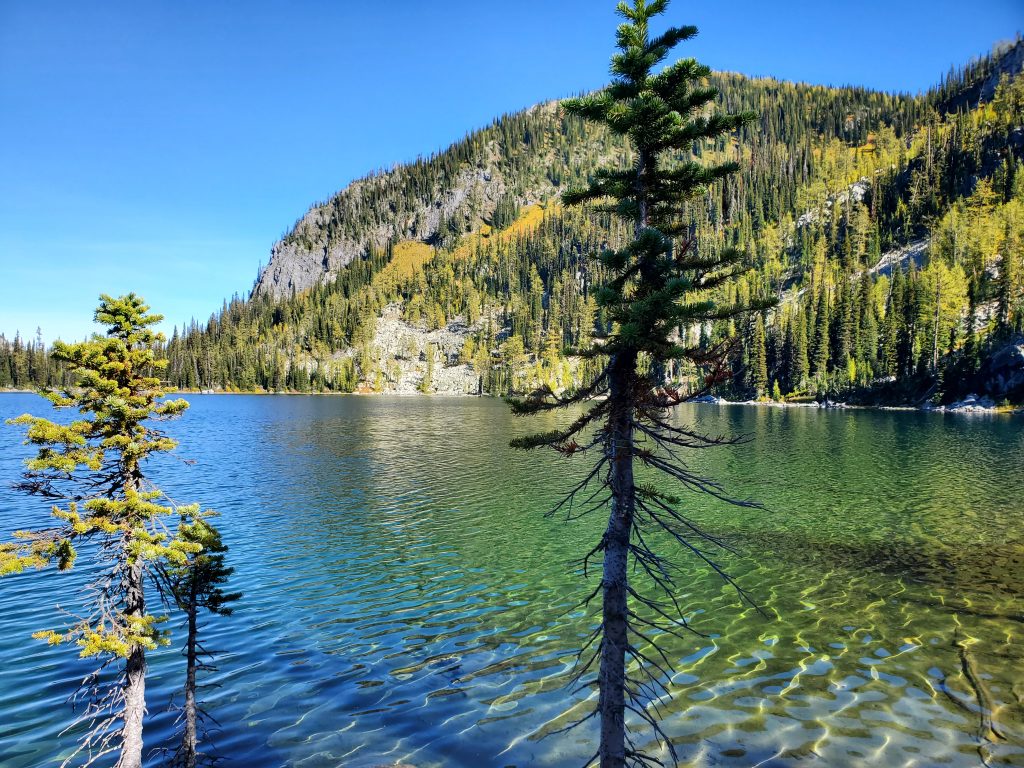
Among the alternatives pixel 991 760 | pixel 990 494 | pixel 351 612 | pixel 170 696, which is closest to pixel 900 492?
pixel 990 494

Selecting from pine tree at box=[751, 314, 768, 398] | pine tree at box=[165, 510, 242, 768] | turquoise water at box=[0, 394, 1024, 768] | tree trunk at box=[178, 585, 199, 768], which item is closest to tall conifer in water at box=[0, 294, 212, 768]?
pine tree at box=[165, 510, 242, 768]

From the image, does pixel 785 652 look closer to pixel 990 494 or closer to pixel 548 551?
pixel 548 551

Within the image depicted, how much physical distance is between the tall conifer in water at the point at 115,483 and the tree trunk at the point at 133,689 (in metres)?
0.02

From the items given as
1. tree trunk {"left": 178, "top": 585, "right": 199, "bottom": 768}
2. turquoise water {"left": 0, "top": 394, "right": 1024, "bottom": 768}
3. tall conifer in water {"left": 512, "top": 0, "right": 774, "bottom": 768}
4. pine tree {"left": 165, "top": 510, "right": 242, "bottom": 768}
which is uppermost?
tall conifer in water {"left": 512, "top": 0, "right": 774, "bottom": 768}

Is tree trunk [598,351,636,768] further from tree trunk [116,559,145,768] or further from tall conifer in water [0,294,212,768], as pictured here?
tree trunk [116,559,145,768]

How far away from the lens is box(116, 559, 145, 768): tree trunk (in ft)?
30.9

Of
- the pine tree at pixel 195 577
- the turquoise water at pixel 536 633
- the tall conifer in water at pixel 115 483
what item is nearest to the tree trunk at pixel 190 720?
the pine tree at pixel 195 577

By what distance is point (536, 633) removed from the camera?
16.6 m

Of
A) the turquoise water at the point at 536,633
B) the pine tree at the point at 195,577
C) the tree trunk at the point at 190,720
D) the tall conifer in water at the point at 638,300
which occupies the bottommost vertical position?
the turquoise water at the point at 536,633

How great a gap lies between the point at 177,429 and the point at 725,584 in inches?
3244

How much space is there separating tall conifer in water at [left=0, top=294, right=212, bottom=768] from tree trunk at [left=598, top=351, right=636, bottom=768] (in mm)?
7952

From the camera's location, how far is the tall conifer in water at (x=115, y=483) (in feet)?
30.3

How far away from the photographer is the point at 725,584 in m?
20.6

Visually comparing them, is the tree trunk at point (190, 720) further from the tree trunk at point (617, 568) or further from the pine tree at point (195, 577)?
the tree trunk at point (617, 568)
